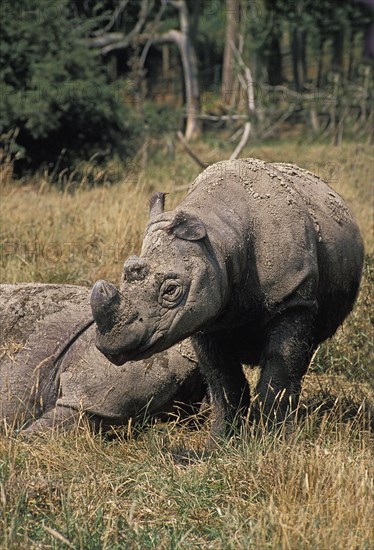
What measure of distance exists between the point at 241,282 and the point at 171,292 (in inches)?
22.0

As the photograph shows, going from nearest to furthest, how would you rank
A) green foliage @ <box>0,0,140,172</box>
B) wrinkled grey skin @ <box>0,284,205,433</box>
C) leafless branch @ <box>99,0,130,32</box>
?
wrinkled grey skin @ <box>0,284,205,433</box> < green foliage @ <box>0,0,140,172</box> < leafless branch @ <box>99,0,130,32</box>

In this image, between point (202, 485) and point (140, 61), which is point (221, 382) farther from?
point (140, 61)

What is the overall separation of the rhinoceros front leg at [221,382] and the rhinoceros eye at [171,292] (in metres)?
0.88

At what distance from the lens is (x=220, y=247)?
4.51m

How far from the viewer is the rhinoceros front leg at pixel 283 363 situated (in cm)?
491

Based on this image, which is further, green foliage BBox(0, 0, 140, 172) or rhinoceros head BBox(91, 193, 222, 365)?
green foliage BBox(0, 0, 140, 172)

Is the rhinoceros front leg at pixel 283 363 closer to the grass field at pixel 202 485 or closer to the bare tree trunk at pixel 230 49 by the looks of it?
the grass field at pixel 202 485

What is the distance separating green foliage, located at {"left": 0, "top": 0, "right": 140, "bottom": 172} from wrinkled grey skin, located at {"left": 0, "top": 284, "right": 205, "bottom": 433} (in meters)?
7.51

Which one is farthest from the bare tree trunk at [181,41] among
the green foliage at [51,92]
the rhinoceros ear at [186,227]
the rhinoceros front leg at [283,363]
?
the rhinoceros ear at [186,227]

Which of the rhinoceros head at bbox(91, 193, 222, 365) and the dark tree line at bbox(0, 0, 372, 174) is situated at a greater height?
the rhinoceros head at bbox(91, 193, 222, 365)

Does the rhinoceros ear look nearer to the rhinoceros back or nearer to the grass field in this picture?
the grass field

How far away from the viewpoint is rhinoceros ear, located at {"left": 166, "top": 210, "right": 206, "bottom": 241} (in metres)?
4.34

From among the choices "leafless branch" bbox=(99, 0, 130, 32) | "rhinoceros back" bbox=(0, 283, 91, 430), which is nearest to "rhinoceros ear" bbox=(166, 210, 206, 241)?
"rhinoceros back" bbox=(0, 283, 91, 430)

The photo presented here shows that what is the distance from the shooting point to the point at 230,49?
78.8ft
